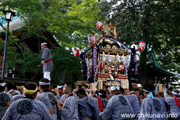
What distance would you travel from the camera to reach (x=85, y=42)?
13977 mm

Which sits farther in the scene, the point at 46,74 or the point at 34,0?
the point at 34,0

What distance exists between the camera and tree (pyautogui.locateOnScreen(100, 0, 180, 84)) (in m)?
15.3

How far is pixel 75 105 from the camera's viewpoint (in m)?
4.70

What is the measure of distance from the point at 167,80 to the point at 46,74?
17726mm

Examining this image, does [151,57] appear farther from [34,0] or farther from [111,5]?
[34,0]

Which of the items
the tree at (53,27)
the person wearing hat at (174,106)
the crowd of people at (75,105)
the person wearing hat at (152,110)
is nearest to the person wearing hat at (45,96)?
the crowd of people at (75,105)

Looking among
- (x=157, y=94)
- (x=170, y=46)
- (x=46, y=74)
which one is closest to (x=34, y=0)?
(x=46, y=74)

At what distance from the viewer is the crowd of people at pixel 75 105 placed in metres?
3.22

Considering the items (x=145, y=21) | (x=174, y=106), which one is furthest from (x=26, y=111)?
(x=145, y=21)

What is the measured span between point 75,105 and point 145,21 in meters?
13.1

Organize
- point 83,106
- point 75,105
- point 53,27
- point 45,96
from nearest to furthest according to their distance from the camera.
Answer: point 45,96 → point 75,105 → point 83,106 → point 53,27

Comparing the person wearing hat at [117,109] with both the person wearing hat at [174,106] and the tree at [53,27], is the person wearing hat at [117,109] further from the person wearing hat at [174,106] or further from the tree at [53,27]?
the tree at [53,27]

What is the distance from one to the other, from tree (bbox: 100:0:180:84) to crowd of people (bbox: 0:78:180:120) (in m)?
9.60

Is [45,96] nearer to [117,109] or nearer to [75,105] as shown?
[75,105]
